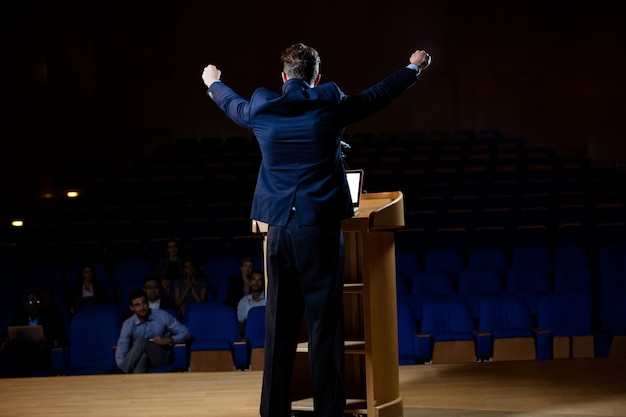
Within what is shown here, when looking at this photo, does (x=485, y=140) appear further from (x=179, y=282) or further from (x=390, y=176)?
(x=179, y=282)

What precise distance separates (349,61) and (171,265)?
407 cm

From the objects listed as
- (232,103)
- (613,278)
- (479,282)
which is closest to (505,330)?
(479,282)

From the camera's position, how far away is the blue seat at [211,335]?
2.84 metres

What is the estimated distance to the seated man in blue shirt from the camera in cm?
280

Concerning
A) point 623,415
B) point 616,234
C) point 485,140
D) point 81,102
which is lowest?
point 623,415

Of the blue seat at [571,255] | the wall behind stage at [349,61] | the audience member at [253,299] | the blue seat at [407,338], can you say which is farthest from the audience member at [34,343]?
the wall behind stage at [349,61]

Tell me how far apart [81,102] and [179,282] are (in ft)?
11.3

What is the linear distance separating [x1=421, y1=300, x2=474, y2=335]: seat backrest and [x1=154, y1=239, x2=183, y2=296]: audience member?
4.13 feet

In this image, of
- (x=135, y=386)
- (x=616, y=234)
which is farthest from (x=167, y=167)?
(x=135, y=386)

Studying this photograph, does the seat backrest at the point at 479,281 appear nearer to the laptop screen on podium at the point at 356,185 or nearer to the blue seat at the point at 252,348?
the blue seat at the point at 252,348

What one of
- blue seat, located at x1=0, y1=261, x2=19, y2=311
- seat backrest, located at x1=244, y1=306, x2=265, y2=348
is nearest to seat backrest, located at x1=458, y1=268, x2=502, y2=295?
seat backrest, located at x1=244, y1=306, x2=265, y2=348

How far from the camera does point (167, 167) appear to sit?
19.6 feet

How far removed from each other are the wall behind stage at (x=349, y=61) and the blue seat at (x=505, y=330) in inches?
150

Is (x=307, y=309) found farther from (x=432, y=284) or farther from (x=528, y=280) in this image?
(x=528, y=280)
